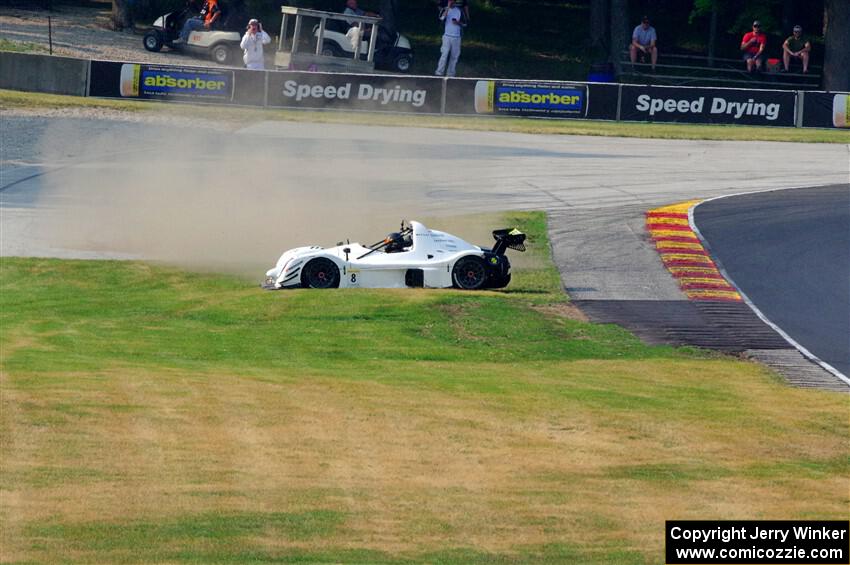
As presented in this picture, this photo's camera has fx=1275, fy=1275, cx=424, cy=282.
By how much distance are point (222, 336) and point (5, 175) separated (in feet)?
49.1

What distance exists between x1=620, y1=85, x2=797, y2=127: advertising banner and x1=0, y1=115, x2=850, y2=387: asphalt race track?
8.71ft

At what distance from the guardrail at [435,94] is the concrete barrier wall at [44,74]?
3 cm

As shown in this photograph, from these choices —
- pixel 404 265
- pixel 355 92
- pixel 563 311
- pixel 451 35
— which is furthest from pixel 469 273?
pixel 451 35

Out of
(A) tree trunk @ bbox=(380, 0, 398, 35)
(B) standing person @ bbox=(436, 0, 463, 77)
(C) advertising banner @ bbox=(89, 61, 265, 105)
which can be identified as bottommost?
(C) advertising banner @ bbox=(89, 61, 265, 105)

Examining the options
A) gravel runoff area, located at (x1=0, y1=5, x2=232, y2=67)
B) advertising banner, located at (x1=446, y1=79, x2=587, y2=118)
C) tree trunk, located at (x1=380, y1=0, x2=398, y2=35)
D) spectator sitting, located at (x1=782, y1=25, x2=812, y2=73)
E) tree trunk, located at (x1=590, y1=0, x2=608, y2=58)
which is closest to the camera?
advertising banner, located at (x1=446, y1=79, x2=587, y2=118)

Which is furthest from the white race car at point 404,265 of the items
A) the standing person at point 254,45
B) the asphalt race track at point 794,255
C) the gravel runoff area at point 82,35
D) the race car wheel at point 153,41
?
the race car wheel at point 153,41

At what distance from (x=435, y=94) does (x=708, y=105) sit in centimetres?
869

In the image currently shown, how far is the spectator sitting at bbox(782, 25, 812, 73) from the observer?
50.0 meters

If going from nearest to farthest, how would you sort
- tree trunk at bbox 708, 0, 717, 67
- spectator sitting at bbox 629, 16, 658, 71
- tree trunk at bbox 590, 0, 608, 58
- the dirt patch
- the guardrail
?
the dirt patch < the guardrail < spectator sitting at bbox 629, 16, 658, 71 < tree trunk at bbox 708, 0, 717, 67 < tree trunk at bbox 590, 0, 608, 58

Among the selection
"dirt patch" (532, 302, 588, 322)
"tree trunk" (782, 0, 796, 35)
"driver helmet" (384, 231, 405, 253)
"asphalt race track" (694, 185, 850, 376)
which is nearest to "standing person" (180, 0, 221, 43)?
"asphalt race track" (694, 185, 850, 376)

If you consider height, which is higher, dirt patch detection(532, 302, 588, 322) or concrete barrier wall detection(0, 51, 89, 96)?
concrete barrier wall detection(0, 51, 89, 96)

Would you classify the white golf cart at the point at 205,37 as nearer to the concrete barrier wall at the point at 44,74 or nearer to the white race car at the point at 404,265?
the concrete barrier wall at the point at 44,74

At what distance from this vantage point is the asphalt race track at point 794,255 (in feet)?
62.9

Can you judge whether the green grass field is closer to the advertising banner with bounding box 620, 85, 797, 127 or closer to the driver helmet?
the driver helmet
